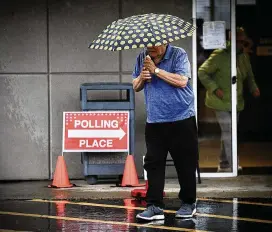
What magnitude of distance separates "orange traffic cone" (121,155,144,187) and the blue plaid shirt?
2614 millimetres

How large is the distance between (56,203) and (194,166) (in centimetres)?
204

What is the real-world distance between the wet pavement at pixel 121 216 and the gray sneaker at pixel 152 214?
0.24ft

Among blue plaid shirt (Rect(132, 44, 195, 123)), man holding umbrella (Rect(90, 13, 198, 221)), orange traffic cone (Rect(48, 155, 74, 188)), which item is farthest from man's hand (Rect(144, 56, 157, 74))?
orange traffic cone (Rect(48, 155, 74, 188))

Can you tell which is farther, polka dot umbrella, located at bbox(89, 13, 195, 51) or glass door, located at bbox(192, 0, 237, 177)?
glass door, located at bbox(192, 0, 237, 177)

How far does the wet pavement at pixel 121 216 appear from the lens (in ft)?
26.8

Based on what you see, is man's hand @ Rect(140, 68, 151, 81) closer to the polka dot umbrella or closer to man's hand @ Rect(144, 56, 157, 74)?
man's hand @ Rect(144, 56, 157, 74)

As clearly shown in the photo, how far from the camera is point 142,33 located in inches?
310

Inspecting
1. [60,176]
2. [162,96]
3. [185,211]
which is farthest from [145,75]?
[60,176]

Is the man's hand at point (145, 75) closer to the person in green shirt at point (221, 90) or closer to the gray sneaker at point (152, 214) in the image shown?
the gray sneaker at point (152, 214)

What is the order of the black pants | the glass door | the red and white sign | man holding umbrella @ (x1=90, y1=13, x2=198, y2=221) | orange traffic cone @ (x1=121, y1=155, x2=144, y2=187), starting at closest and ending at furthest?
1. man holding umbrella @ (x1=90, y1=13, x2=198, y2=221)
2. the black pants
3. orange traffic cone @ (x1=121, y1=155, x2=144, y2=187)
4. the red and white sign
5. the glass door

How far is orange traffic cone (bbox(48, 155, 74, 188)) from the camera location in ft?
36.0

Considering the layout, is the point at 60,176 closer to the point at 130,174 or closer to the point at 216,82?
the point at 130,174

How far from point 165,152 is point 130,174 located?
244cm

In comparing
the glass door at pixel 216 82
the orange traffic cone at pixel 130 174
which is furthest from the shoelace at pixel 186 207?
the glass door at pixel 216 82
